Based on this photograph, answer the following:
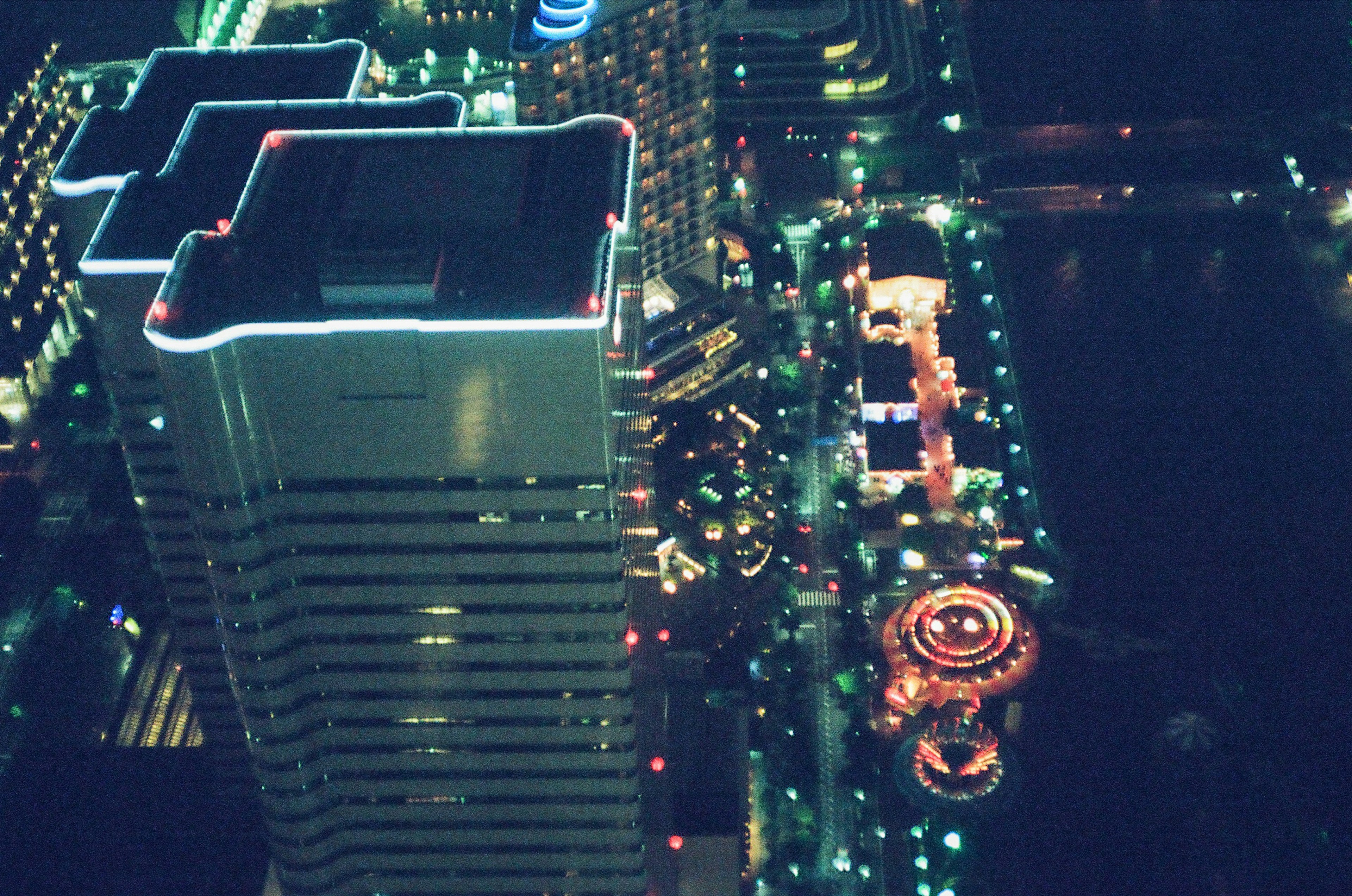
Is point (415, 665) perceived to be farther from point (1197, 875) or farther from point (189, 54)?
point (1197, 875)

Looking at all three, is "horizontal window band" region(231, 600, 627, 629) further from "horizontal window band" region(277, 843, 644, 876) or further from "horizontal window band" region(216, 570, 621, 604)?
"horizontal window band" region(277, 843, 644, 876)

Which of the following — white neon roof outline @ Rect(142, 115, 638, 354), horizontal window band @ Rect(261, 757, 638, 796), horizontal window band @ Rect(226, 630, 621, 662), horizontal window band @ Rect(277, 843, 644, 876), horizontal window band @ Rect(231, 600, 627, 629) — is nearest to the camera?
white neon roof outline @ Rect(142, 115, 638, 354)

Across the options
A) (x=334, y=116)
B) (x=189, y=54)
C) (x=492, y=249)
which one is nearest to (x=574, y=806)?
(x=492, y=249)

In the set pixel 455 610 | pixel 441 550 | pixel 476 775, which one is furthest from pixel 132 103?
pixel 476 775

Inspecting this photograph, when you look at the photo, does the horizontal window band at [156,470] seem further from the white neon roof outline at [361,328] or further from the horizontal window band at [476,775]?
the white neon roof outline at [361,328]

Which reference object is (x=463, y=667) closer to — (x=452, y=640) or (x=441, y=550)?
(x=452, y=640)

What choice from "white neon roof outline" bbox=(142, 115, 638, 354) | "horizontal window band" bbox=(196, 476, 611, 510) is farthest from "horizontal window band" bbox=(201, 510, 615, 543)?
"white neon roof outline" bbox=(142, 115, 638, 354)
